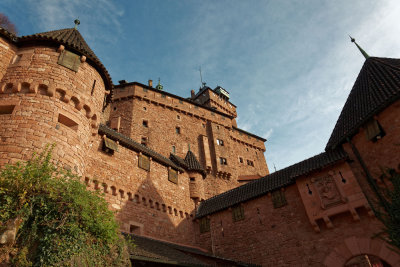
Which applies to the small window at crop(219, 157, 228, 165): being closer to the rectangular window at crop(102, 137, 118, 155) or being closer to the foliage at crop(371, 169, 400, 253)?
the rectangular window at crop(102, 137, 118, 155)

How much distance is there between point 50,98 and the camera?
899 centimetres

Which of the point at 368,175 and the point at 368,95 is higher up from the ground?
the point at 368,95

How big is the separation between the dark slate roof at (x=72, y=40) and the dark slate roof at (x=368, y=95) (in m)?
12.1

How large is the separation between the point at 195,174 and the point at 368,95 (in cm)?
1241

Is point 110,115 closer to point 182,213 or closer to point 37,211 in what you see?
point 182,213

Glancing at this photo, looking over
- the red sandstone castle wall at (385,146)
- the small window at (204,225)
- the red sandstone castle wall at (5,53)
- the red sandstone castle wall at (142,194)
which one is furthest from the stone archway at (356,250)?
the red sandstone castle wall at (5,53)

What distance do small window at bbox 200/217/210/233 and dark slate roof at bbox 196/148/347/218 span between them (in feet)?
1.19

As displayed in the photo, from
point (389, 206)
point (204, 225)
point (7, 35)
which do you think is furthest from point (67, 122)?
point (389, 206)

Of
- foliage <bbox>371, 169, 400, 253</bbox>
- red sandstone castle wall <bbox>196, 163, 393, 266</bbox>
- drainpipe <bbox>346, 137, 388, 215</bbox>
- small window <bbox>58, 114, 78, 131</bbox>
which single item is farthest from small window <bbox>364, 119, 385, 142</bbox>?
small window <bbox>58, 114, 78, 131</bbox>

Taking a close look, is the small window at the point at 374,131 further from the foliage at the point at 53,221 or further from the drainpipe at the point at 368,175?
the foliage at the point at 53,221

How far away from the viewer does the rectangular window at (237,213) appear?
49.7 ft

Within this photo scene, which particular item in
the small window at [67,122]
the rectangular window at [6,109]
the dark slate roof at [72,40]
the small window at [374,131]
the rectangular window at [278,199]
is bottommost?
the rectangular window at [278,199]

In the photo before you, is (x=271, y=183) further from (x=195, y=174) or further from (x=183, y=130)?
(x=183, y=130)

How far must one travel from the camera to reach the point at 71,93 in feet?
31.2
